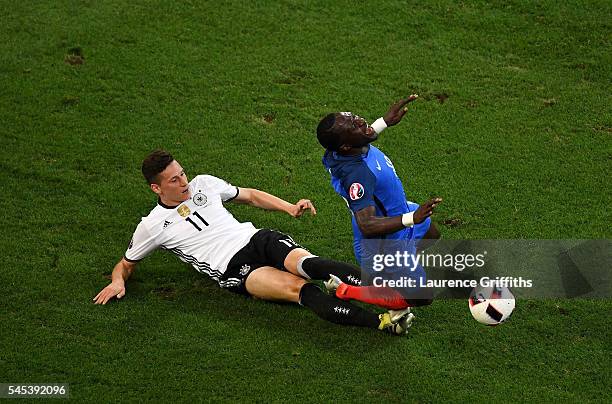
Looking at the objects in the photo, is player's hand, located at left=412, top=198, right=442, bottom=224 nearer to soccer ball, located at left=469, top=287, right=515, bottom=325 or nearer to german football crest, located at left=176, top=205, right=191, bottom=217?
soccer ball, located at left=469, top=287, right=515, bottom=325

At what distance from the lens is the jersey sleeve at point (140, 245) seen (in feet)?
25.2

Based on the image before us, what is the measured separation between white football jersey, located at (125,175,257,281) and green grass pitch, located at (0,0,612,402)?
300 mm

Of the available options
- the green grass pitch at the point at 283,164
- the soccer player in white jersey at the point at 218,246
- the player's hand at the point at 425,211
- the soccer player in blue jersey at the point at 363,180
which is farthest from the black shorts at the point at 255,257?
the player's hand at the point at 425,211

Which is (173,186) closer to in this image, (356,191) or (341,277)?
(341,277)

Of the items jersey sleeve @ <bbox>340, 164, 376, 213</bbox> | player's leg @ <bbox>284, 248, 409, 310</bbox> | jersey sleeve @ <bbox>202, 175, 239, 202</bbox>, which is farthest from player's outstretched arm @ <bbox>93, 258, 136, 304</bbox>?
jersey sleeve @ <bbox>340, 164, 376, 213</bbox>

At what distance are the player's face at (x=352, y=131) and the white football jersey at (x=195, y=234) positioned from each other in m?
1.41

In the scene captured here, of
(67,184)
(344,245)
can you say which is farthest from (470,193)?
(67,184)

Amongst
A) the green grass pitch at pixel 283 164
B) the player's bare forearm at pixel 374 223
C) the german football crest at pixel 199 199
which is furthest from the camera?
the german football crest at pixel 199 199

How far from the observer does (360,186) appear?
6.80 meters

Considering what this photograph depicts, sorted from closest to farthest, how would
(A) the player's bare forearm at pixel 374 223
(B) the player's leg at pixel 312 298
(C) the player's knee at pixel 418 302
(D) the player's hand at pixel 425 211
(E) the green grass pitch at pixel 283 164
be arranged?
(D) the player's hand at pixel 425 211 → (A) the player's bare forearm at pixel 374 223 → (E) the green grass pitch at pixel 283 164 → (C) the player's knee at pixel 418 302 → (B) the player's leg at pixel 312 298

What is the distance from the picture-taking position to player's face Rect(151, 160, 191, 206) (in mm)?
7590

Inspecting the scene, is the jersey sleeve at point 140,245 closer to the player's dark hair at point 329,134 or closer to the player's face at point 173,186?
the player's face at point 173,186

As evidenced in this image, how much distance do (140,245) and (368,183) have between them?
2.00 metres

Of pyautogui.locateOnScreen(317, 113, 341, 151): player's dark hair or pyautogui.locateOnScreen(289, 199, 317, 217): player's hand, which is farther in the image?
pyautogui.locateOnScreen(289, 199, 317, 217): player's hand
